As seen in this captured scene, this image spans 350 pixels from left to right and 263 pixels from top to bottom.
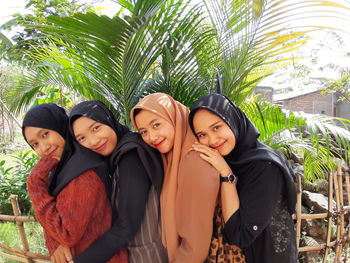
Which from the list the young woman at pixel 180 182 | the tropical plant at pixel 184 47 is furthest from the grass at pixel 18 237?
the young woman at pixel 180 182

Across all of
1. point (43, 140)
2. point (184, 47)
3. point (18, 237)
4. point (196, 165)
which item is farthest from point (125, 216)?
point (18, 237)

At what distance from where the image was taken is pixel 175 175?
47.2 inches

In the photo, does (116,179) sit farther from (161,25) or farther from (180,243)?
(161,25)

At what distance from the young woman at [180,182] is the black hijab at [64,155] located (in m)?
0.24

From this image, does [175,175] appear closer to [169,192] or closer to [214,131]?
[169,192]

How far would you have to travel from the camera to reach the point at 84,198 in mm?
1134

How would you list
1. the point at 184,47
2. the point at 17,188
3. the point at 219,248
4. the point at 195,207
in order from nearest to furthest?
the point at 195,207, the point at 219,248, the point at 184,47, the point at 17,188

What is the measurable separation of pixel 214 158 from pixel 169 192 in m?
0.23

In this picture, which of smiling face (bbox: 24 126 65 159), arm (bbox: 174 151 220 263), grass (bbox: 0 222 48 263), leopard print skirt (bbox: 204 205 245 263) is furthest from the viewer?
grass (bbox: 0 222 48 263)

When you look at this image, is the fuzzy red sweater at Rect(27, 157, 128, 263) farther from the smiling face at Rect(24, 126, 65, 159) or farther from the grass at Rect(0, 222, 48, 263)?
the grass at Rect(0, 222, 48, 263)

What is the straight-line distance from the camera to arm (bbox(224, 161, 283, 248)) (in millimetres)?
1117

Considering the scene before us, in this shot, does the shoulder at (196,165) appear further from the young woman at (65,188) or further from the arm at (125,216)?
the young woman at (65,188)

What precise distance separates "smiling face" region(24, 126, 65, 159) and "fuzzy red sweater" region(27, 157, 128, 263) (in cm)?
13

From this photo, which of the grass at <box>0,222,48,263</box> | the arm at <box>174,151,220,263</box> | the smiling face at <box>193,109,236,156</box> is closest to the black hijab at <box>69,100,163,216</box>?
the arm at <box>174,151,220,263</box>
